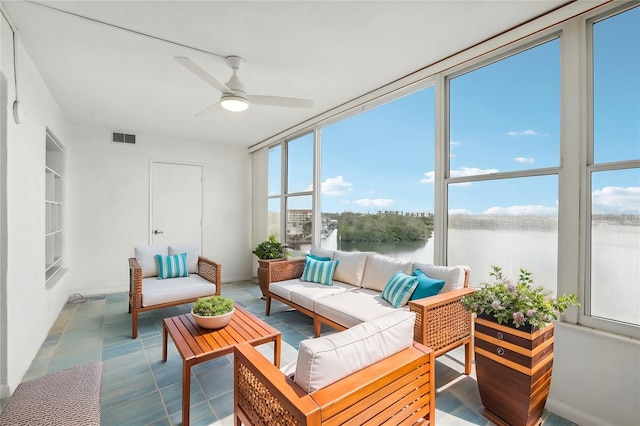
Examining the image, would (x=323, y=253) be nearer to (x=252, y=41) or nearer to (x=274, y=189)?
(x=274, y=189)

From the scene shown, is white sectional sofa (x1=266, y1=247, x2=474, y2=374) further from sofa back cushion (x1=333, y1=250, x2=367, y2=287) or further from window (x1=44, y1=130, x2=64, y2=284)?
window (x1=44, y1=130, x2=64, y2=284)

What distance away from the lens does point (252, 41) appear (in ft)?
7.75

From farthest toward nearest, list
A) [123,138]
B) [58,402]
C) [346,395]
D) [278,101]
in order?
[123,138], [278,101], [58,402], [346,395]

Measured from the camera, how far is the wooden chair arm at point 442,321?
2154 millimetres

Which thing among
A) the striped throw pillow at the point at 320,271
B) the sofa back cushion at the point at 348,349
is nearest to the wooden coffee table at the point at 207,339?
the sofa back cushion at the point at 348,349

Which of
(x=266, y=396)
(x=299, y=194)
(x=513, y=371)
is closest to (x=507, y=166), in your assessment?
(x=513, y=371)

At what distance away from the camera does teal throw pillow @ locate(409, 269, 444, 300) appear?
8.20ft

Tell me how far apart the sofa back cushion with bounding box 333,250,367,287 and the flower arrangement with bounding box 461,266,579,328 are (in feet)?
4.88

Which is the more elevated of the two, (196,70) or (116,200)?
(196,70)

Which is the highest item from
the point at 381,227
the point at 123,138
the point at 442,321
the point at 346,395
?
the point at 123,138

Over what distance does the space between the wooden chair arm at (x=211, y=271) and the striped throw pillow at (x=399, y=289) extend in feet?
6.63

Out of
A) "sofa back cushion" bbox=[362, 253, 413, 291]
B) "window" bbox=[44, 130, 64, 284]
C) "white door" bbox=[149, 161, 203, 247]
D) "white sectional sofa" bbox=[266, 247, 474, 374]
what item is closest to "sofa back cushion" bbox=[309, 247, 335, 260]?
"white sectional sofa" bbox=[266, 247, 474, 374]

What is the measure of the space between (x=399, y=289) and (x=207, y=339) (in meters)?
1.63

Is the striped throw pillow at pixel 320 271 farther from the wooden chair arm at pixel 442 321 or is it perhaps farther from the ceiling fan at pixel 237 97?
the ceiling fan at pixel 237 97
